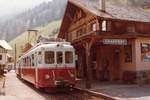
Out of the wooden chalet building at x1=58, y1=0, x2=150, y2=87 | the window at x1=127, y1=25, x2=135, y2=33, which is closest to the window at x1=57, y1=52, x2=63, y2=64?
the wooden chalet building at x1=58, y1=0, x2=150, y2=87

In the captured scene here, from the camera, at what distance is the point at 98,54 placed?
26.9 m

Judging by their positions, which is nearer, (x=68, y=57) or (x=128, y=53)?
(x=68, y=57)

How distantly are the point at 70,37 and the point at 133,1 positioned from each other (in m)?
97.7

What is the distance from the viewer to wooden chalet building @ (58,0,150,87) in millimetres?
20844

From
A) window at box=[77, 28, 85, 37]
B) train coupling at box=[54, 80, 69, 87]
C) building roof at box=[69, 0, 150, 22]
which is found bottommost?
train coupling at box=[54, 80, 69, 87]

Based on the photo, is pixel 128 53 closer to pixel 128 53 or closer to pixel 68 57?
pixel 128 53

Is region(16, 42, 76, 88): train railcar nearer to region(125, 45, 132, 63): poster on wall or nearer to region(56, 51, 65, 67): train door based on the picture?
region(56, 51, 65, 67): train door

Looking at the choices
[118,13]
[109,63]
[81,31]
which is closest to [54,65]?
[109,63]

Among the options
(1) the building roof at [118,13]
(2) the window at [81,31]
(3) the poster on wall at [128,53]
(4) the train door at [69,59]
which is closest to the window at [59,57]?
(4) the train door at [69,59]

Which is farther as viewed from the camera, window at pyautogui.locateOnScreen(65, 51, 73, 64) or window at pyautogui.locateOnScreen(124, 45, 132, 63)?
window at pyautogui.locateOnScreen(124, 45, 132, 63)

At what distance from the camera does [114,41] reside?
20234 millimetres

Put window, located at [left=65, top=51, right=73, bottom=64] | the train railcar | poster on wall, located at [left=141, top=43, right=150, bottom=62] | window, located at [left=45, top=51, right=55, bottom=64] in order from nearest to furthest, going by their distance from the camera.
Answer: the train railcar → window, located at [left=45, top=51, right=55, bottom=64] → window, located at [left=65, top=51, right=73, bottom=64] → poster on wall, located at [left=141, top=43, right=150, bottom=62]

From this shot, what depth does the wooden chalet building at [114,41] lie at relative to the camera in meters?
20.8

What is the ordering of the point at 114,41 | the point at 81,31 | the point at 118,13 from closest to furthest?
the point at 114,41 < the point at 118,13 < the point at 81,31
